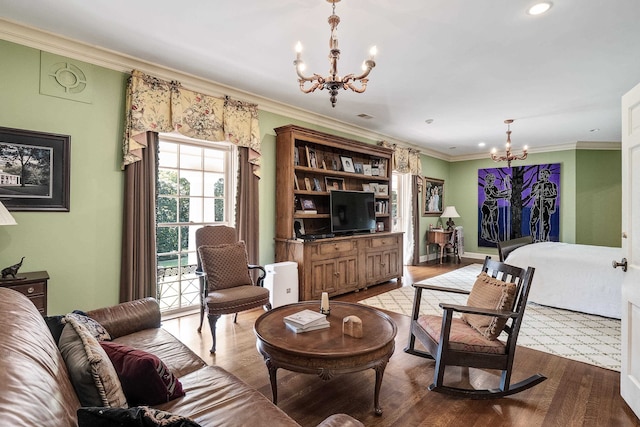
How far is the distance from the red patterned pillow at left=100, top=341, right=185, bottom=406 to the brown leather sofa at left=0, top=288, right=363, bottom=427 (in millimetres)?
86

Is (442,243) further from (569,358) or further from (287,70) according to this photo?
(287,70)

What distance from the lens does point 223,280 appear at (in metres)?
3.23

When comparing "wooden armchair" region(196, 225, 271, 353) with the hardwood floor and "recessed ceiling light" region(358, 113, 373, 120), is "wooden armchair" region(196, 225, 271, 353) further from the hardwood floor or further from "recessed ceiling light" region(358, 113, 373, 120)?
"recessed ceiling light" region(358, 113, 373, 120)

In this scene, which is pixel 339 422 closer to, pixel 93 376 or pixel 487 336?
pixel 93 376

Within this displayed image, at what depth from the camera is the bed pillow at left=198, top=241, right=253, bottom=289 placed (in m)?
3.18

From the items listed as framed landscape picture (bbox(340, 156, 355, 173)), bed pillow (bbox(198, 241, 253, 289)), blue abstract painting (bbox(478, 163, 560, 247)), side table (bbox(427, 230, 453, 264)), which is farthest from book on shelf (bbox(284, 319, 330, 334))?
blue abstract painting (bbox(478, 163, 560, 247))

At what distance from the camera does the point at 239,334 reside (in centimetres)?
324

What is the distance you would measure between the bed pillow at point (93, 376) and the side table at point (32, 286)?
5.43 ft

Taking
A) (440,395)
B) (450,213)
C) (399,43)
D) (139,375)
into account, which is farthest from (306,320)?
(450,213)

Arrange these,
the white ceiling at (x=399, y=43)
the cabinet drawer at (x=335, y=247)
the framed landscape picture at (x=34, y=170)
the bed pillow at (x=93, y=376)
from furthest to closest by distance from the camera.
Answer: the cabinet drawer at (x=335, y=247)
the framed landscape picture at (x=34, y=170)
the white ceiling at (x=399, y=43)
the bed pillow at (x=93, y=376)

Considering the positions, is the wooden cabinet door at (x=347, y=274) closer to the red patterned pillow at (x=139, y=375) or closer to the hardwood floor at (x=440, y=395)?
the hardwood floor at (x=440, y=395)

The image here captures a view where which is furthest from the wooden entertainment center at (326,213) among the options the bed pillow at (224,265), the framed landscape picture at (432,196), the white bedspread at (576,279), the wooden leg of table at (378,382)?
the wooden leg of table at (378,382)

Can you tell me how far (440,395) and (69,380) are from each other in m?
2.12

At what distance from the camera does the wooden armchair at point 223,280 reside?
9.49ft
